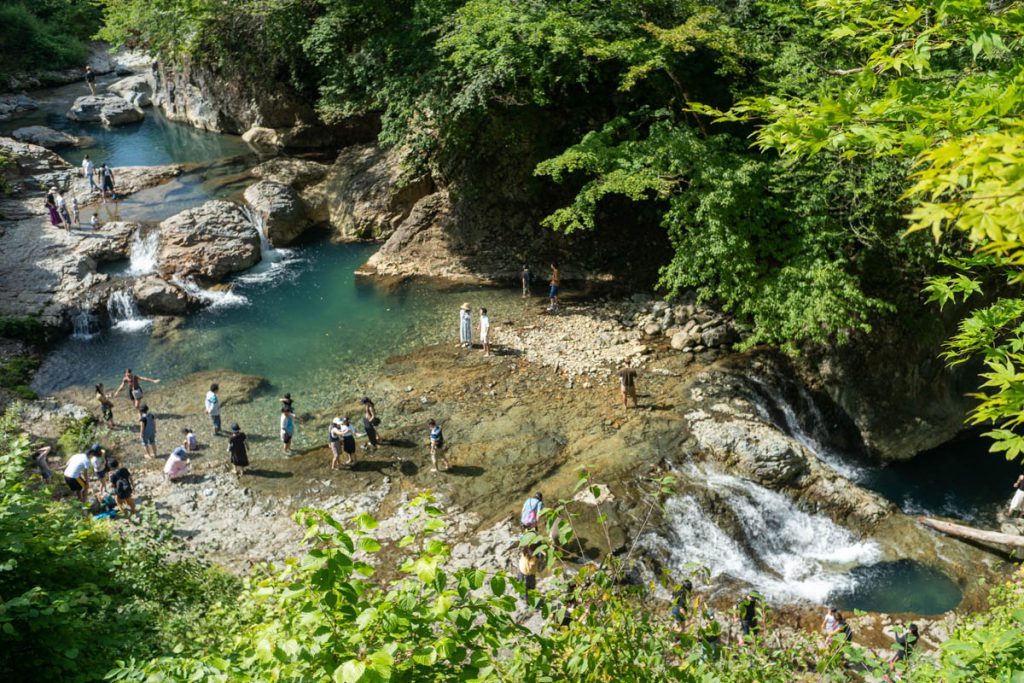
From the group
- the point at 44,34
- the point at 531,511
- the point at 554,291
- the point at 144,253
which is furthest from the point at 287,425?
the point at 44,34

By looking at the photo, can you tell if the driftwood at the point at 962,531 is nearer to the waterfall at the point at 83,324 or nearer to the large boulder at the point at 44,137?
the waterfall at the point at 83,324

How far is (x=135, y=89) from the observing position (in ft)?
137

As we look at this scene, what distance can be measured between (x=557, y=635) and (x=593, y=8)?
20.3 meters

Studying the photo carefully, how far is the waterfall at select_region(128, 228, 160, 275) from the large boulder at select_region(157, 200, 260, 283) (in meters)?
0.25

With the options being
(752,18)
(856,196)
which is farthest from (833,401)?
(752,18)

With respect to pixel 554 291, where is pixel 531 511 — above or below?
below

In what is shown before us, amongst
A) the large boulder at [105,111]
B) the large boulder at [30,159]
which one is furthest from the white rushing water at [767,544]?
the large boulder at [105,111]

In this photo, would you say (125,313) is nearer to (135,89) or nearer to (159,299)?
(159,299)

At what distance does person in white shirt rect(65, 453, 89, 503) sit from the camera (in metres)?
14.7

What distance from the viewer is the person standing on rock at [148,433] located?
16.1 m

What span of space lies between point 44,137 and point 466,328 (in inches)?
1021

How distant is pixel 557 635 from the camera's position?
5250mm

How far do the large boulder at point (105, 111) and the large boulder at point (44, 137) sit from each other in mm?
3226

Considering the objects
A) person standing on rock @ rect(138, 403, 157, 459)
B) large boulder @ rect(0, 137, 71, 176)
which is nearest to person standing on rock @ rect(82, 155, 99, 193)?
large boulder @ rect(0, 137, 71, 176)
